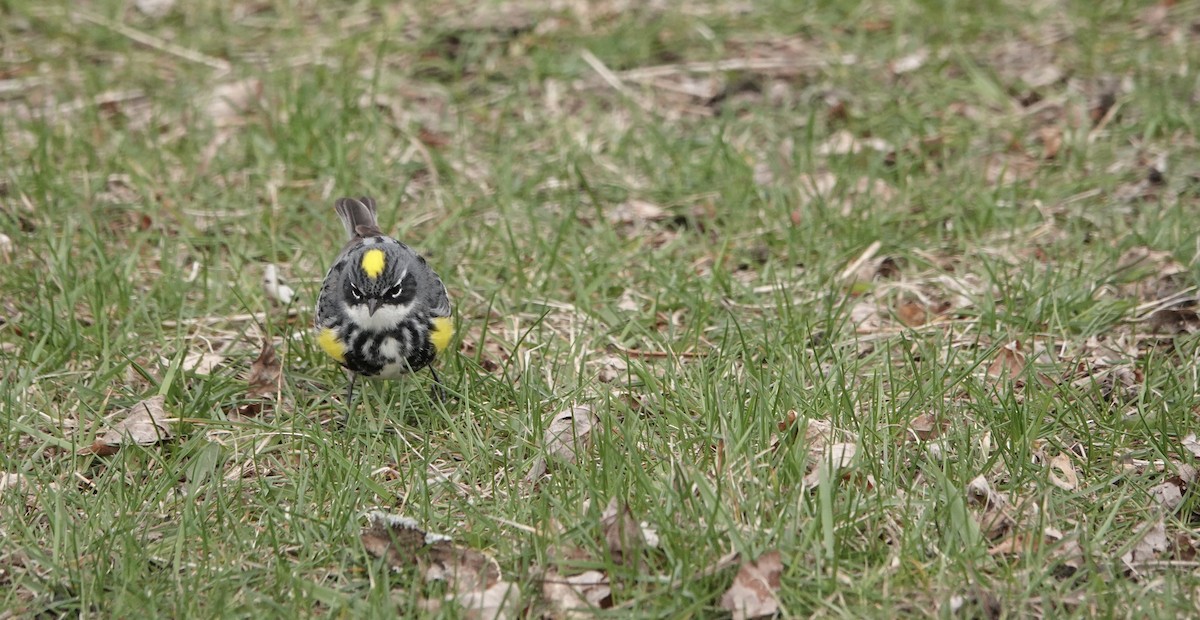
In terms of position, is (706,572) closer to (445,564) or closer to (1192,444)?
(445,564)

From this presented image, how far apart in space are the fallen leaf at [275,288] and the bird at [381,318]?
0.87 m

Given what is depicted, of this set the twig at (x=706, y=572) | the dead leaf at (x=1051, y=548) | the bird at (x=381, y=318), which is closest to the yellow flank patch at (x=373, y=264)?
the bird at (x=381, y=318)

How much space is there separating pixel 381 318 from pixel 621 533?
1.51 meters

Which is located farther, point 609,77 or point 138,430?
point 609,77

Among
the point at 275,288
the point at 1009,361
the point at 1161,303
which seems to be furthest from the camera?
the point at 275,288

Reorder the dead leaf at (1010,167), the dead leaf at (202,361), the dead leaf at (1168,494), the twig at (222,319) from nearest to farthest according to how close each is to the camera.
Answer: the dead leaf at (1168,494) → the dead leaf at (202,361) → the twig at (222,319) → the dead leaf at (1010,167)

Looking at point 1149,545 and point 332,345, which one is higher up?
point 332,345

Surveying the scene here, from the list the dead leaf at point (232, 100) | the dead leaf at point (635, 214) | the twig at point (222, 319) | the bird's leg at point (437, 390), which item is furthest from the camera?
the dead leaf at point (232, 100)

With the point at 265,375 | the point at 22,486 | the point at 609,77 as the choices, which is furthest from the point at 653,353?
the point at 609,77

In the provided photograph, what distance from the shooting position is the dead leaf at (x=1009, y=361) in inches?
195

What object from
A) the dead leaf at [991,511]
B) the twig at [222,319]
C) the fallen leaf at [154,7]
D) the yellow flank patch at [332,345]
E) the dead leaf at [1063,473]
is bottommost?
the twig at [222,319]

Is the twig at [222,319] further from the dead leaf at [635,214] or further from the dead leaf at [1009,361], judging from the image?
the dead leaf at [1009,361]

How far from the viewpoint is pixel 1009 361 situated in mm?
5043

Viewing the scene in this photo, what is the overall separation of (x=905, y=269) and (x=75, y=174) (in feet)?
14.0
